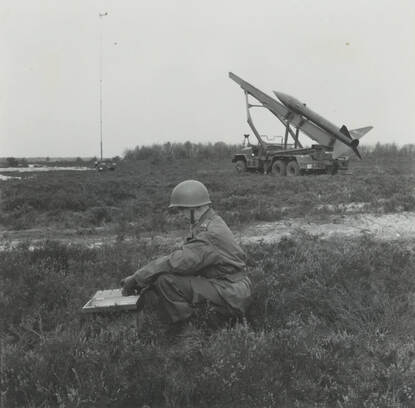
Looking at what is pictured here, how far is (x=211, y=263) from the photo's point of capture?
12.9 feet

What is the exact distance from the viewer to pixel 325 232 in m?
9.14

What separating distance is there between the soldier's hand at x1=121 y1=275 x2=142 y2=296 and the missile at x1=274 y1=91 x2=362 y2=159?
66.6ft

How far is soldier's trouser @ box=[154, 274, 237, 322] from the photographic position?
3.89 m

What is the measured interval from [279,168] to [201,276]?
2168 cm

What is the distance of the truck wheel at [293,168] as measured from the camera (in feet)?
78.2

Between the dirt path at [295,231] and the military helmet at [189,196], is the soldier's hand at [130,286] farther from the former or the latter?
the dirt path at [295,231]

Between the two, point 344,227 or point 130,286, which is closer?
point 130,286

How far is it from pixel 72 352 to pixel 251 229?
6426 millimetres

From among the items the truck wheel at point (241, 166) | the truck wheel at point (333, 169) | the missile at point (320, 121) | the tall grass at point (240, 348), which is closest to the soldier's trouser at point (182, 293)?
the tall grass at point (240, 348)

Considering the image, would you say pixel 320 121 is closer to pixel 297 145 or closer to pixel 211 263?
pixel 297 145

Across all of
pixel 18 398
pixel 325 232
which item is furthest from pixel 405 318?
pixel 325 232

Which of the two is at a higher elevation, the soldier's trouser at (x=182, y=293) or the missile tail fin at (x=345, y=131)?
the missile tail fin at (x=345, y=131)

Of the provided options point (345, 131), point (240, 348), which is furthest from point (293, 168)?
point (240, 348)

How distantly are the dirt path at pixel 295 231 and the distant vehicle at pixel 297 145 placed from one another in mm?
12862
